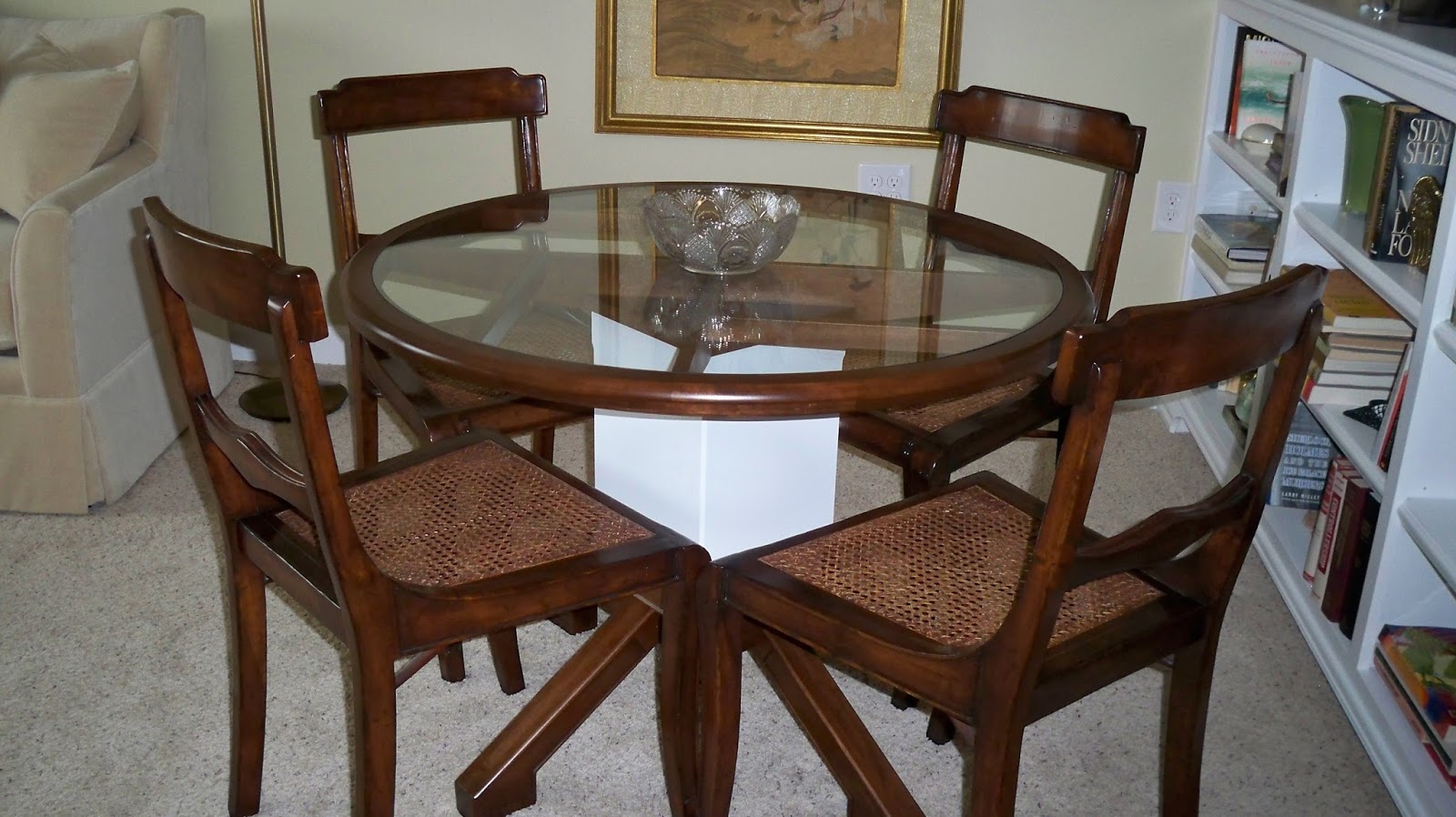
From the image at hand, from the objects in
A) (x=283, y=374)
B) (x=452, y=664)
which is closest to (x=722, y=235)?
(x=283, y=374)

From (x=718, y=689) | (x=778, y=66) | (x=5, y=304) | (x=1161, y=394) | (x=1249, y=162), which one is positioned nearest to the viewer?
(x=1161, y=394)

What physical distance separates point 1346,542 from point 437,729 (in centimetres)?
151

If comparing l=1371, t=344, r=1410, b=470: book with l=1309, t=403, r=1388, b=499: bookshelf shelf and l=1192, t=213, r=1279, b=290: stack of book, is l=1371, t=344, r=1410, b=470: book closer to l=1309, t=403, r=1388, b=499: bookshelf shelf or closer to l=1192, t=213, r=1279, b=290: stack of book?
l=1309, t=403, r=1388, b=499: bookshelf shelf

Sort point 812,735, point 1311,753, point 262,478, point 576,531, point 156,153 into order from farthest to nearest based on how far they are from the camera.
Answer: point 156,153 < point 1311,753 < point 812,735 < point 576,531 < point 262,478

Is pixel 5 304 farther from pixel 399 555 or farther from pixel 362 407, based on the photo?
pixel 399 555

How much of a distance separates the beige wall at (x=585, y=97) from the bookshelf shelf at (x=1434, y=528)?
1338mm

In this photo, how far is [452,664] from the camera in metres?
2.20

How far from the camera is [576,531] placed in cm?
167

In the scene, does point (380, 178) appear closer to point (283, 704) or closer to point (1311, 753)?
point (283, 704)

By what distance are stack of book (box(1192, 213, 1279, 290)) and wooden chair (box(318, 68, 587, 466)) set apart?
152cm

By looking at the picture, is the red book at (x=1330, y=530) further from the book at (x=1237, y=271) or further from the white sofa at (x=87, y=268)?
the white sofa at (x=87, y=268)

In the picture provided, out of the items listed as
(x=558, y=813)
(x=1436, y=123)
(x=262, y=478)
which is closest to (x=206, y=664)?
(x=558, y=813)

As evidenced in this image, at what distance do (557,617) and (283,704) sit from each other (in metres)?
0.47

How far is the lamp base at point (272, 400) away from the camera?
315 centimetres
